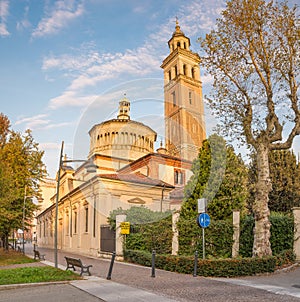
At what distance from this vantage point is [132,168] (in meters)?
40.5

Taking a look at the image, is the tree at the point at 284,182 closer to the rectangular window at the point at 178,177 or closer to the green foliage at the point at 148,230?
the rectangular window at the point at 178,177

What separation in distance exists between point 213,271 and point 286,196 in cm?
2366

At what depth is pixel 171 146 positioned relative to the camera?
4212 cm

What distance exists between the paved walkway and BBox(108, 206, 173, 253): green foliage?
21.9ft

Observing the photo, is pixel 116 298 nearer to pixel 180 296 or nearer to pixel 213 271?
pixel 180 296

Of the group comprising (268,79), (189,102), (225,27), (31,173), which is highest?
(189,102)

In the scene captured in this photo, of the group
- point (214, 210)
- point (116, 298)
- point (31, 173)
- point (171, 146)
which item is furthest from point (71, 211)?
point (116, 298)

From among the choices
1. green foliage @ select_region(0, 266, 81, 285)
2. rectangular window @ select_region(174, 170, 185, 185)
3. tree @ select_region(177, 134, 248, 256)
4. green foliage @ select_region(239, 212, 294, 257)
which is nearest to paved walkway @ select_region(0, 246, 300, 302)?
green foliage @ select_region(0, 266, 81, 285)

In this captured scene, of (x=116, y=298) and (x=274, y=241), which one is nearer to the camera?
(x=116, y=298)

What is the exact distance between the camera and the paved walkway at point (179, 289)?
9.23 meters

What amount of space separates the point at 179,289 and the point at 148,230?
35.5ft

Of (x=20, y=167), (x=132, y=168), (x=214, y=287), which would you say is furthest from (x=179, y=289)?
(x=132, y=168)

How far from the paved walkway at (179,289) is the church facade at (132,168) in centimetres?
613

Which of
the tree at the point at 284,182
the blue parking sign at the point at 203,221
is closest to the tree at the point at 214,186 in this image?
the blue parking sign at the point at 203,221
